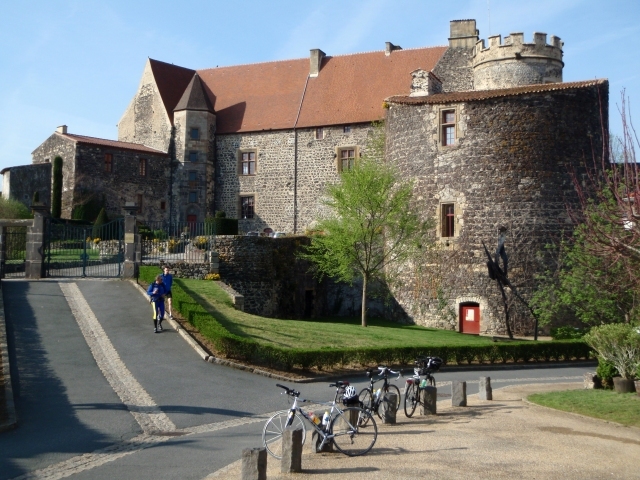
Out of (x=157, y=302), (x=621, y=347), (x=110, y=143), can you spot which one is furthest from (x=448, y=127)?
(x=110, y=143)

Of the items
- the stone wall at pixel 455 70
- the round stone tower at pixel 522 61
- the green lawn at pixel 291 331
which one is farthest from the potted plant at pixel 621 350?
the stone wall at pixel 455 70

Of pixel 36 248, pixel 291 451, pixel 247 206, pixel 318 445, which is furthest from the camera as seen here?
pixel 247 206

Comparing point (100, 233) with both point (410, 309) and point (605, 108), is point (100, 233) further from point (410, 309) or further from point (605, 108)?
point (605, 108)

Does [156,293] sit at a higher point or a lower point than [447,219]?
lower

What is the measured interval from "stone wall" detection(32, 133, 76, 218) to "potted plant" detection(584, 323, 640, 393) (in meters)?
32.5

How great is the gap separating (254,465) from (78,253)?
70.7 ft

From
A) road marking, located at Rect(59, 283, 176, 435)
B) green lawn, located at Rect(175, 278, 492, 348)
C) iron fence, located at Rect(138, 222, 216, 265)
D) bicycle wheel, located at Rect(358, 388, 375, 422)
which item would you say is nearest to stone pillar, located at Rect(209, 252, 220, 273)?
iron fence, located at Rect(138, 222, 216, 265)

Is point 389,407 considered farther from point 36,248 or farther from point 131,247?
point 36,248

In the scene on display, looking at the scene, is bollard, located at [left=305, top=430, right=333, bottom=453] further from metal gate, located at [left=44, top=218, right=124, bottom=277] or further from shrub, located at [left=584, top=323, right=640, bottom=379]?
metal gate, located at [left=44, top=218, right=124, bottom=277]

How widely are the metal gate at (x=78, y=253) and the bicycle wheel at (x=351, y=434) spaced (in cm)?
1762

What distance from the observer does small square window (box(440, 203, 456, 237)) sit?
31.4 meters

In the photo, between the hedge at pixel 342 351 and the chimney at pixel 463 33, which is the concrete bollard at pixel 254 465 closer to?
the hedge at pixel 342 351

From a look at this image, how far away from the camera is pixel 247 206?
148ft

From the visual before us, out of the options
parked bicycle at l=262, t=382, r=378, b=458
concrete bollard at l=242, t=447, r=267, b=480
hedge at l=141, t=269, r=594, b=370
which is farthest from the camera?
hedge at l=141, t=269, r=594, b=370
